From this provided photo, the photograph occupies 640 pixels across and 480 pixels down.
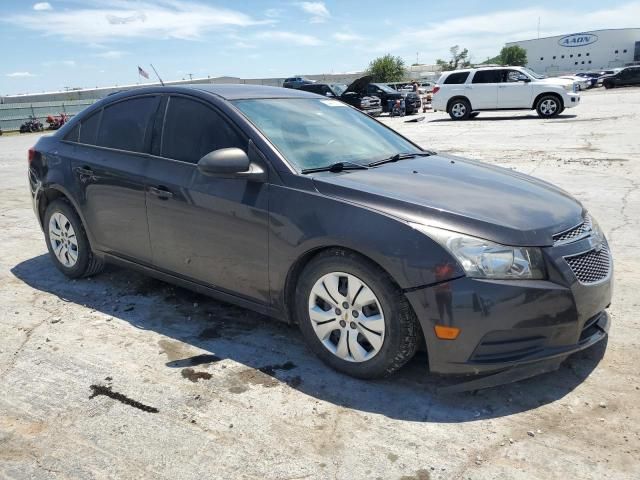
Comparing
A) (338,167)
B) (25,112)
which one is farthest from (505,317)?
(25,112)

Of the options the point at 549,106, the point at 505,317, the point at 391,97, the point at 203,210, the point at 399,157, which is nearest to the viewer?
the point at 505,317

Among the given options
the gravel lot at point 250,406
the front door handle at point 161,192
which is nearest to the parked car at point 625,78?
the gravel lot at point 250,406

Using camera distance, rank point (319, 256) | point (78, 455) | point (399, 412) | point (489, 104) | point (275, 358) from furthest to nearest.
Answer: point (489, 104) < point (275, 358) < point (319, 256) < point (399, 412) < point (78, 455)

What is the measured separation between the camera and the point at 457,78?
21.2 m

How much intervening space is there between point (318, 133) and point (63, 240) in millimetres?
2654

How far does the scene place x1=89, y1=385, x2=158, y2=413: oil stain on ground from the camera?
2951mm

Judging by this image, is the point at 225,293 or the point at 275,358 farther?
the point at 225,293

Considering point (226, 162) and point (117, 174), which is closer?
point (226, 162)

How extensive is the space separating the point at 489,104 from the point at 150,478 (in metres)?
20.5

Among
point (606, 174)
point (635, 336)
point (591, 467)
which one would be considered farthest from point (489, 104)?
point (591, 467)

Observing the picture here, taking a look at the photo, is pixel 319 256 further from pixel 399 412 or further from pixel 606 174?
pixel 606 174

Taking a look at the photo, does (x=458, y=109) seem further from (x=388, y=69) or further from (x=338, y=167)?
(x=388, y=69)

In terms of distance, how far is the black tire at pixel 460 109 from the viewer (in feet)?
A: 69.7

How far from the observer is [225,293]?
3.69m
